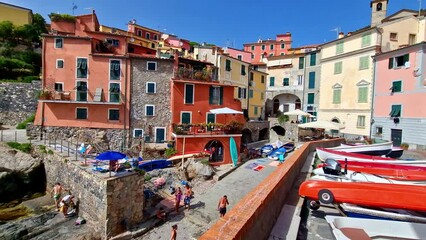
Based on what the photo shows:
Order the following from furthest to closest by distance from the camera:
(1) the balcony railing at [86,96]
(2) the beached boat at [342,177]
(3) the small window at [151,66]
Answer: (3) the small window at [151,66] → (1) the balcony railing at [86,96] → (2) the beached boat at [342,177]

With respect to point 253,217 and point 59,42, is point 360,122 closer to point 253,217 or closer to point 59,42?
point 253,217

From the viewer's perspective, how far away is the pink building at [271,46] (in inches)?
2309

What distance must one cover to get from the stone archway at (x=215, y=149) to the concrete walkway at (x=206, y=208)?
382 cm

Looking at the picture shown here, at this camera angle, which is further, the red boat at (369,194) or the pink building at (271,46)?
the pink building at (271,46)

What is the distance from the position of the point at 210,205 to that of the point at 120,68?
18427mm

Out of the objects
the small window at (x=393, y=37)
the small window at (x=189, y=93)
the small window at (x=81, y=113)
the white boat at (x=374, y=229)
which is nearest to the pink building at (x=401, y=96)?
the small window at (x=393, y=37)

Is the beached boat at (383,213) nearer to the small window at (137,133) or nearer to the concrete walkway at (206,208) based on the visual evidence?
the concrete walkway at (206,208)

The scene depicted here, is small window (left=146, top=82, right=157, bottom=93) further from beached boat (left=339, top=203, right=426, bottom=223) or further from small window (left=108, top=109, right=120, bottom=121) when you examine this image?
beached boat (left=339, top=203, right=426, bottom=223)

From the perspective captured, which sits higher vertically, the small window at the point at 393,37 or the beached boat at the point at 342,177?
the small window at the point at 393,37

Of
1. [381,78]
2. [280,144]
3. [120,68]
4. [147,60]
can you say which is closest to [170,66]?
[147,60]

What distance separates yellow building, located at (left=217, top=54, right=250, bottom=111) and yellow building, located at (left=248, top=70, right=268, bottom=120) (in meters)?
1.47

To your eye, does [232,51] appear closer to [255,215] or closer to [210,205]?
[210,205]

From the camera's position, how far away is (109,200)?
11.7 m

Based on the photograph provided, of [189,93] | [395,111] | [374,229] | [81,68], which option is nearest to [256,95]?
[189,93]
